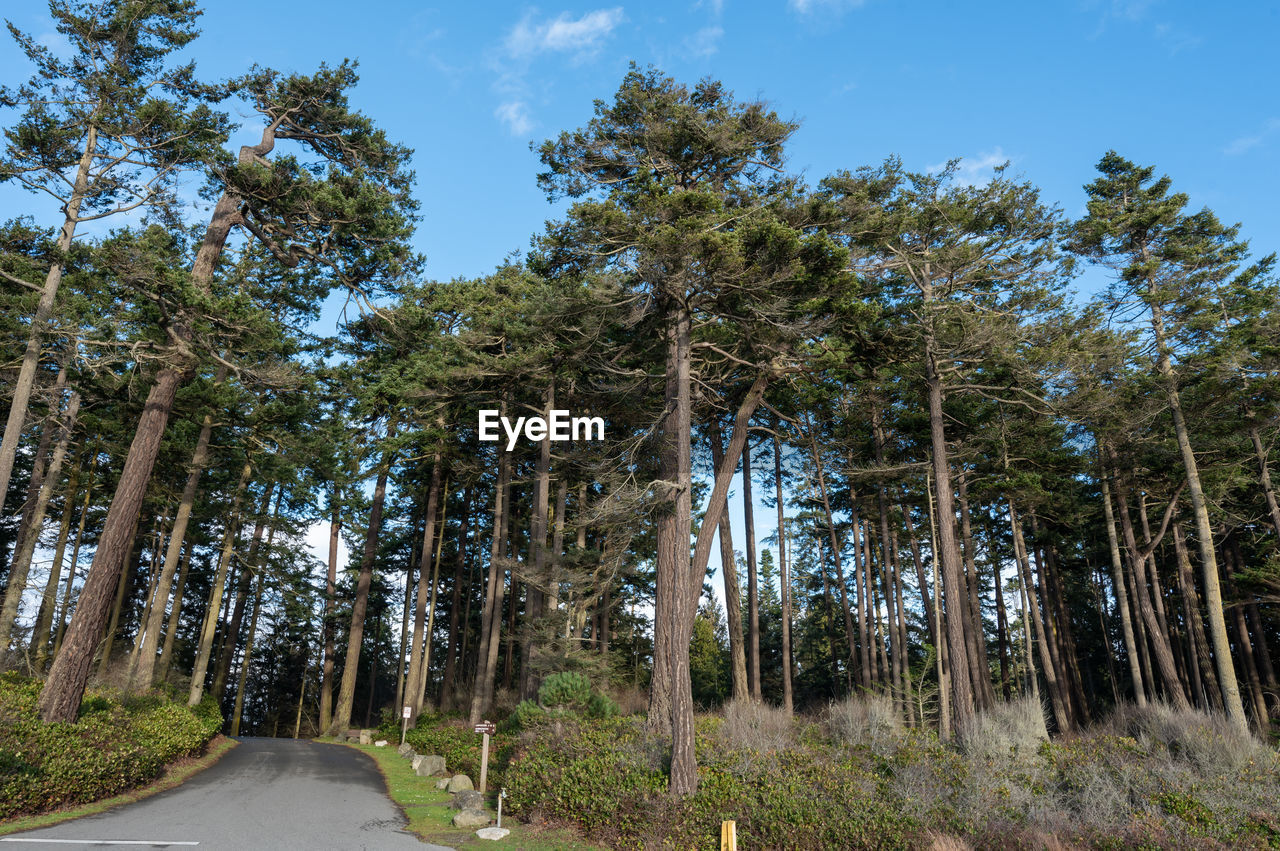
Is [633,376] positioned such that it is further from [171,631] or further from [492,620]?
[171,631]

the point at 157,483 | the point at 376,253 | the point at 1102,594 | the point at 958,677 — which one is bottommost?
the point at 958,677

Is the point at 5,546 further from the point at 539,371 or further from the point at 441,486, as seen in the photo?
the point at 539,371

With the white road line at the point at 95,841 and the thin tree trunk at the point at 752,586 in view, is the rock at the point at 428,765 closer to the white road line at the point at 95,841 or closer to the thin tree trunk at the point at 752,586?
the white road line at the point at 95,841

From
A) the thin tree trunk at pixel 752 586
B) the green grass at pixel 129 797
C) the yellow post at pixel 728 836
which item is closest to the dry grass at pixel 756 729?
the yellow post at pixel 728 836

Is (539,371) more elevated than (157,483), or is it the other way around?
(539,371)

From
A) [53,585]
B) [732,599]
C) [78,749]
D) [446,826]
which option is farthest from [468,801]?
[53,585]

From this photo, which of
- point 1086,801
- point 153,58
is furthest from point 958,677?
point 153,58

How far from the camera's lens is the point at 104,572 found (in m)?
13.1

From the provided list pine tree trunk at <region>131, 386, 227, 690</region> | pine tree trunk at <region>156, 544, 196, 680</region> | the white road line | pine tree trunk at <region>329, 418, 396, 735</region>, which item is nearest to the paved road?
the white road line

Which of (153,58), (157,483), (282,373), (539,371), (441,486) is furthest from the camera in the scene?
(441,486)

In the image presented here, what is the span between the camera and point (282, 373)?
1469 centimetres

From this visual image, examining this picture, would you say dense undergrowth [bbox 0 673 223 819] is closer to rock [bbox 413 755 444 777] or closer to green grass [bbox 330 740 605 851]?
green grass [bbox 330 740 605 851]

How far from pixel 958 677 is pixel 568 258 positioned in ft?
44.7

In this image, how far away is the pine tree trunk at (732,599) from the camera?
19.9 m
